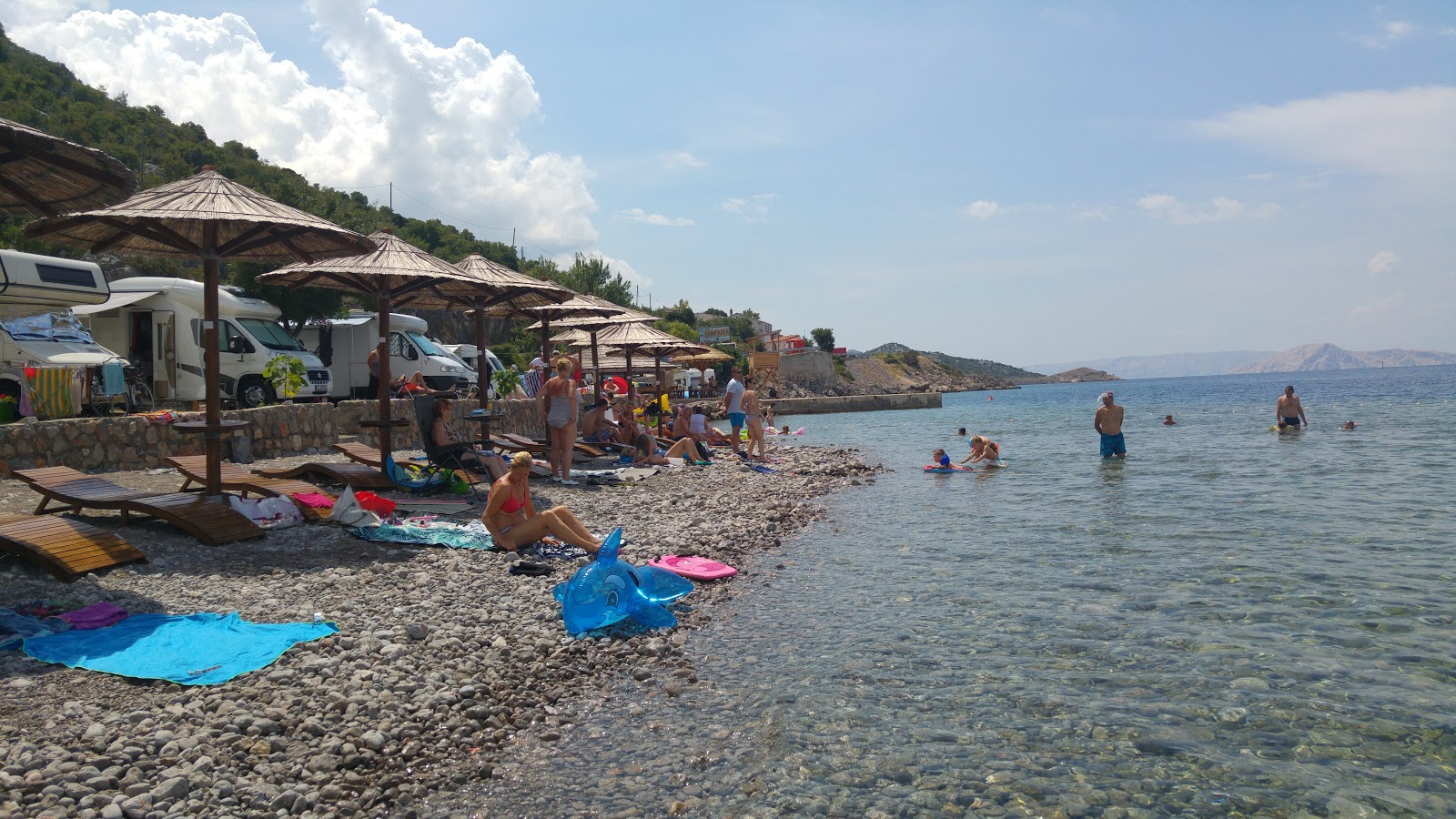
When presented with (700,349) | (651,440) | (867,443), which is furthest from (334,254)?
(867,443)

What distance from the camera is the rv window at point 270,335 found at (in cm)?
1677

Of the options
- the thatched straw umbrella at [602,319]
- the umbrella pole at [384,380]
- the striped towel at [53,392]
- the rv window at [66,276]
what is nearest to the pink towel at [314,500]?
the umbrella pole at [384,380]

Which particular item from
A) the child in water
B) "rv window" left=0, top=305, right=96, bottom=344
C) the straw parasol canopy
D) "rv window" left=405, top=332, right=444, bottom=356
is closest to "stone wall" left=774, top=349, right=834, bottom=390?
"rv window" left=405, top=332, right=444, bottom=356

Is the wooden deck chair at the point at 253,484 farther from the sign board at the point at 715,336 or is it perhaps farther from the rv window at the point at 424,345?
the sign board at the point at 715,336

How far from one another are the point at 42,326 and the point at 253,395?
3.31 m

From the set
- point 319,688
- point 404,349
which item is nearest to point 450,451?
point 319,688

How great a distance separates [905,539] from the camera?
10.2 metres

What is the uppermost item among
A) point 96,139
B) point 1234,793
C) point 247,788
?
point 96,139

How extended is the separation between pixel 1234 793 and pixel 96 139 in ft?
176

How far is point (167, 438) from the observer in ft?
36.5

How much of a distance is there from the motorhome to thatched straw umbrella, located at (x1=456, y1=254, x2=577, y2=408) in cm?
687

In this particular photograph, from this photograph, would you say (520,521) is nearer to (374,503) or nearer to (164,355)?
(374,503)

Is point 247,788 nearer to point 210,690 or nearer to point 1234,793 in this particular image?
point 210,690

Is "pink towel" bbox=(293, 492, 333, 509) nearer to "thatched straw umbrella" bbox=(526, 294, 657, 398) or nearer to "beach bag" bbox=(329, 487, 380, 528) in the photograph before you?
"beach bag" bbox=(329, 487, 380, 528)
